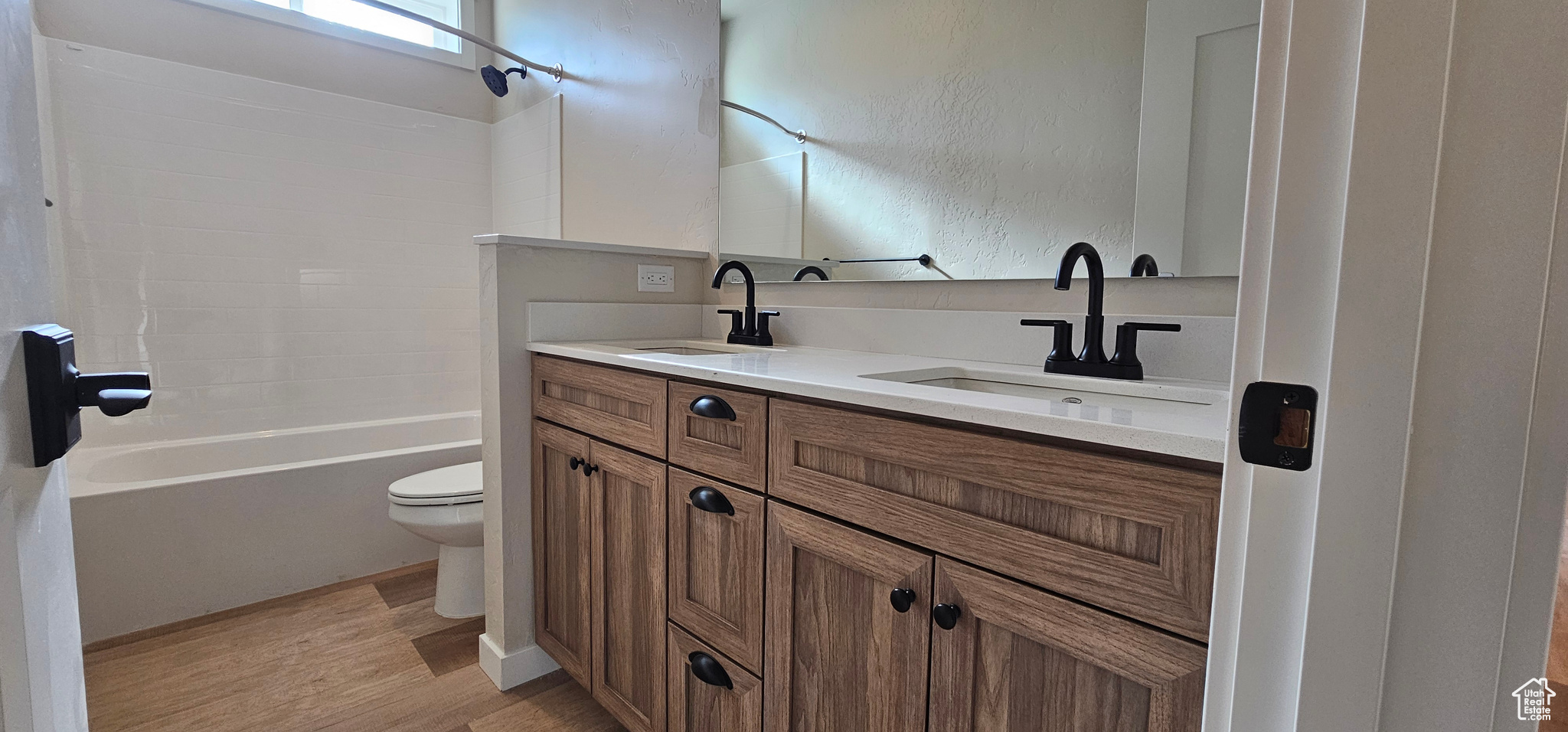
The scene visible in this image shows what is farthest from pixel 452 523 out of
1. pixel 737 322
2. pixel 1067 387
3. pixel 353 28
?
pixel 353 28

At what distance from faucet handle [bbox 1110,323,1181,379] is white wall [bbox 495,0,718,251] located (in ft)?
4.14

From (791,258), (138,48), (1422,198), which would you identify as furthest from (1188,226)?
(138,48)

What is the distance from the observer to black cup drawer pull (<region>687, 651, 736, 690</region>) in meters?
1.21

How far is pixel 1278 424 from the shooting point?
475mm

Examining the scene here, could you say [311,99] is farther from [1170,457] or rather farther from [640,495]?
[1170,457]

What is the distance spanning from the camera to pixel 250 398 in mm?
2713

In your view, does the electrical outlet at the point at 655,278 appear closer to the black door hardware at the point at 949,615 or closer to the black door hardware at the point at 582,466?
the black door hardware at the point at 582,466

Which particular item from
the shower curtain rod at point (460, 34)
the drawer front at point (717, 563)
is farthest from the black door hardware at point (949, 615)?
the shower curtain rod at point (460, 34)

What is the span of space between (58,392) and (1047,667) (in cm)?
94

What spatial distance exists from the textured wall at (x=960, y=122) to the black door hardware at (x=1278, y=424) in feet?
2.80

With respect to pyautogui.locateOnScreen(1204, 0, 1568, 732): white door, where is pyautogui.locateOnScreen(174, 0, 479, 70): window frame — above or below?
above

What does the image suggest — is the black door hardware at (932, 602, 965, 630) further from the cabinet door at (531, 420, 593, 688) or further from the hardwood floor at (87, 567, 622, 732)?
the hardwood floor at (87, 567, 622, 732)

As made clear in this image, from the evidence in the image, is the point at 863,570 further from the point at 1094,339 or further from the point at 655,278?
the point at 655,278

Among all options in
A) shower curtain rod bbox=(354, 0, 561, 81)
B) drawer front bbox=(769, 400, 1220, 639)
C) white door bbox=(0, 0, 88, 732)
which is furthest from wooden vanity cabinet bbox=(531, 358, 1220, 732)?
shower curtain rod bbox=(354, 0, 561, 81)
